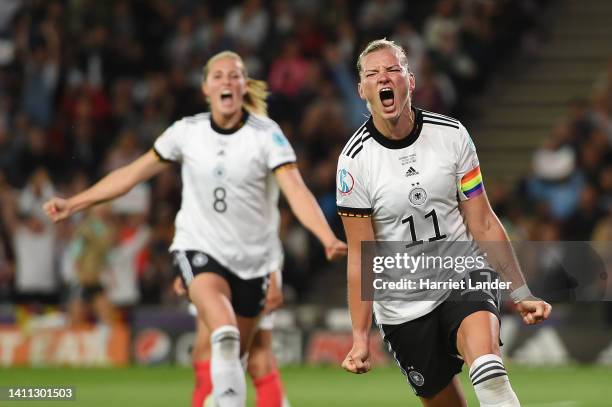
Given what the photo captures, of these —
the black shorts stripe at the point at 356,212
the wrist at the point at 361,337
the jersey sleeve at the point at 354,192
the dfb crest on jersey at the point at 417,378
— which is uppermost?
the jersey sleeve at the point at 354,192

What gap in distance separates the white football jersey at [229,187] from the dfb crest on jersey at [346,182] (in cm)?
203

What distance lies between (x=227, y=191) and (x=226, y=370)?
1292mm

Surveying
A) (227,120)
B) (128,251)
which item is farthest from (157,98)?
(227,120)

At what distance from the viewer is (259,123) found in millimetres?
9031

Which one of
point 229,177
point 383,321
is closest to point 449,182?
point 383,321

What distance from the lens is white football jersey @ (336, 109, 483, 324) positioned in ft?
22.2

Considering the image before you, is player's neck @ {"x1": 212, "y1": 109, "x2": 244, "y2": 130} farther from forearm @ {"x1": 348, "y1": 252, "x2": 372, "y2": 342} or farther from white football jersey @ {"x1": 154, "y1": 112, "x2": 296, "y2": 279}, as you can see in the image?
forearm @ {"x1": 348, "y1": 252, "x2": 372, "y2": 342}

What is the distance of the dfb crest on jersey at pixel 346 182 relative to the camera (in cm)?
680

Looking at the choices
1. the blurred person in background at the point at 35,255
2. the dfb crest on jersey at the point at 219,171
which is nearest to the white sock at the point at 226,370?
the dfb crest on jersey at the point at 219,171

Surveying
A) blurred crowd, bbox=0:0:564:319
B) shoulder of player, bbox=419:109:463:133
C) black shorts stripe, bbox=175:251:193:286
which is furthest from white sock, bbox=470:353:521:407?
blurred crowd, bbox=0:0:564:319

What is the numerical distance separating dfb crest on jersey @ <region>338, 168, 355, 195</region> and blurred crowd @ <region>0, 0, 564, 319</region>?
8.98 meters

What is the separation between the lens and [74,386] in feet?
43.8

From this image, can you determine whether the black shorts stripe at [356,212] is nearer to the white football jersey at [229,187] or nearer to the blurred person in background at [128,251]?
the white football jersey at [229,187]

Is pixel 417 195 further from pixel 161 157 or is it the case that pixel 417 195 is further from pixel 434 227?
pixel 161 157
